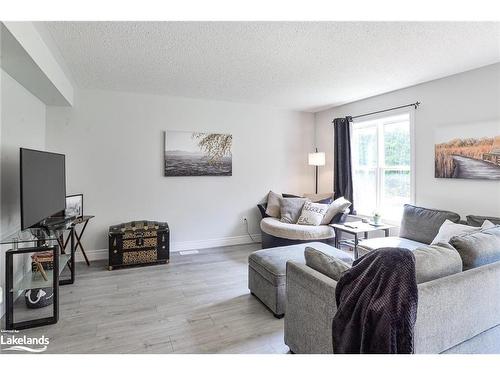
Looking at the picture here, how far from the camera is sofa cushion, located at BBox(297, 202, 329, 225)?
417 centimetres

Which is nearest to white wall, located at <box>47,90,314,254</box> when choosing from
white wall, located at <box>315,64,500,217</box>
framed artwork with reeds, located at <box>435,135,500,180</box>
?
white wall, located at <box>315,64,500,217</box>

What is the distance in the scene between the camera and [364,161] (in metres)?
4.64

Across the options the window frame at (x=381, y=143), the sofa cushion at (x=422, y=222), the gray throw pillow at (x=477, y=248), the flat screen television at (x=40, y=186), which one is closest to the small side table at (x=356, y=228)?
the sofa cushion at (x=422, y=222)

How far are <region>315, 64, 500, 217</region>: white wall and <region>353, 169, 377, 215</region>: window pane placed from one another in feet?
2.59

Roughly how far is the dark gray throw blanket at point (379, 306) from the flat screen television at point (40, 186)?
2.45 m

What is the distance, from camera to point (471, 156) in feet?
10.2

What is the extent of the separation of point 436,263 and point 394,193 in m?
2.89

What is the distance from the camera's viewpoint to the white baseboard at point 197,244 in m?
3.98

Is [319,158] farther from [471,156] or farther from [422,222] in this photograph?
[471,156]

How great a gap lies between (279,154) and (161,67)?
8.74 feet

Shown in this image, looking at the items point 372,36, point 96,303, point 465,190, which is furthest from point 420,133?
point 96,303

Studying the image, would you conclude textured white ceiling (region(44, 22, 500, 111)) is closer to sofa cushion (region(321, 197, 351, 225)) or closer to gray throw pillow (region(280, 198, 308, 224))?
sofa cushion (region(321, 197, 351, 225))

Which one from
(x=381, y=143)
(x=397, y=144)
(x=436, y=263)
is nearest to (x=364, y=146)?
(x=381, y=143)

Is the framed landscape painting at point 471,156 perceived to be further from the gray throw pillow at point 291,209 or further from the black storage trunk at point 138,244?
the black storage trunk at point 138,244
